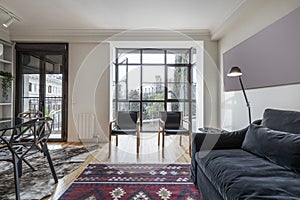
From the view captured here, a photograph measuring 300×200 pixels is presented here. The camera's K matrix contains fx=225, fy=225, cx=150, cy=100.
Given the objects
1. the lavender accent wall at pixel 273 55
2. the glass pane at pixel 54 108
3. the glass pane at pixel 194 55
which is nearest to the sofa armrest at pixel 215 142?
the lavender accent wall at pixel 273 55

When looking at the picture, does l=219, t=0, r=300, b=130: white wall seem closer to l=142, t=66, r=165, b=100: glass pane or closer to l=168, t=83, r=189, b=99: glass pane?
l=168, t=83, r=189, b=99: glass pane

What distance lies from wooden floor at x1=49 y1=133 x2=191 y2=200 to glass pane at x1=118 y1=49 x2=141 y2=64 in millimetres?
2215

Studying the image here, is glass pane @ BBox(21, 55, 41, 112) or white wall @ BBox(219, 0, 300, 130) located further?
glass pane @ BBox(21, 55, 41, 112)

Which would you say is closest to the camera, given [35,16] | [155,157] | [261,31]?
[261,31]

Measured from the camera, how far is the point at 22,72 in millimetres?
5098

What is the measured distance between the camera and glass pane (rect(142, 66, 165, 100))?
6.32 metres

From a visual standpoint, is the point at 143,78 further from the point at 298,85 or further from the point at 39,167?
the point at 298,85

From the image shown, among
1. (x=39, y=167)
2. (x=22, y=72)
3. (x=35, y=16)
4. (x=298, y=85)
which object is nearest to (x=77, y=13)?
(x=35, y=16)

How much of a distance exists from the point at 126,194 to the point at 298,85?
2054 mm

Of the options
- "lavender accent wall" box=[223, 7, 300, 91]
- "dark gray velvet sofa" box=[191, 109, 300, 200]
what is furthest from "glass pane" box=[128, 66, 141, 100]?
"dark gray velvet sofa" box=[191, 109, 300, 200]

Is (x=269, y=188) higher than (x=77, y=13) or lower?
lower

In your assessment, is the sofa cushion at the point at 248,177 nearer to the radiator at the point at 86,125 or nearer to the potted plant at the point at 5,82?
the radiator at the point at 86,125

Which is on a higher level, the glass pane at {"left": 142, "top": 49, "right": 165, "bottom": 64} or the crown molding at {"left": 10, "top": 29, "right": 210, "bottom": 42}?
the crown molding at {"left": 10, "top": 29, "right": 210, "bottom": 42}

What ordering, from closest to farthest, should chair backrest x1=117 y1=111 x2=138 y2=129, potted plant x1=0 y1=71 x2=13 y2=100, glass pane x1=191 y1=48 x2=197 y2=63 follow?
chair backrest x1=117 y1=111 x2=138 y2=129
potted plant x1=0 y1=71 x2=13 y2=100
glass pane x1=191 y1=48 x2=197 y2=63
